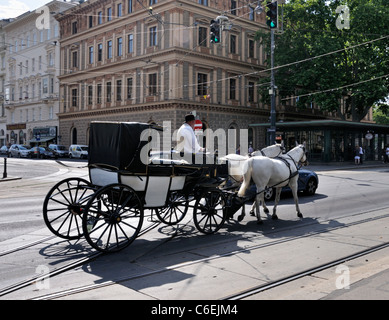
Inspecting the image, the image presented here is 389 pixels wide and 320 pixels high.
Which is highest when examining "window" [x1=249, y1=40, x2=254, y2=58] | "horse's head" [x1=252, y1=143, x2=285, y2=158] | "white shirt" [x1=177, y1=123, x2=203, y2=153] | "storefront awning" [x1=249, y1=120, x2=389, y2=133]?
"window" [x1=249, y1=40, x2=254, y2=58]

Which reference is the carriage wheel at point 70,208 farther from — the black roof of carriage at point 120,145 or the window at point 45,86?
the window at point 45,86

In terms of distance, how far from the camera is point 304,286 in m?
5.28

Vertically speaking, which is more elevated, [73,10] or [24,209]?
[73,10]

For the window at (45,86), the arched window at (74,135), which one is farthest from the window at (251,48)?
the window at (45,86)

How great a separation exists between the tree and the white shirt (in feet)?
94.6

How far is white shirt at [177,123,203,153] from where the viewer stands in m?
8.51

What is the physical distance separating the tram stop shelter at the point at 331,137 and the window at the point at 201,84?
8.14 meters

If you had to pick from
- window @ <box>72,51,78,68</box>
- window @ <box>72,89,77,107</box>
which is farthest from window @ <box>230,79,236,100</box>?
window @ <box>72,51,78,68</box>

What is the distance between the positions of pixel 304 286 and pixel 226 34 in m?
40.7

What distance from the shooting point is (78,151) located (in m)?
48.3

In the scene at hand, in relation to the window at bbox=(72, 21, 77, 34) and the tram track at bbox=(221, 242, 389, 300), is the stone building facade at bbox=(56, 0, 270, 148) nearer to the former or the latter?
the window at bbox=(72, 21, 77, 34)
